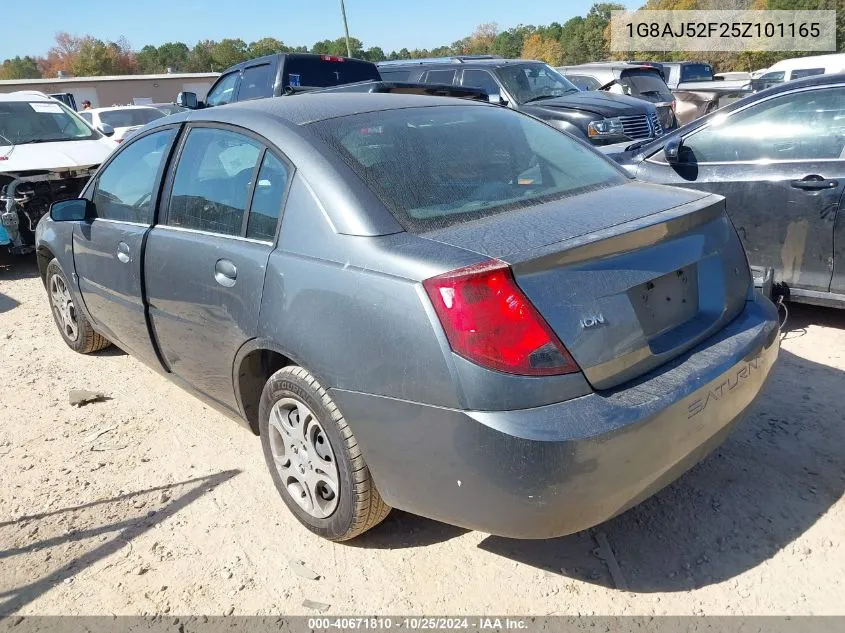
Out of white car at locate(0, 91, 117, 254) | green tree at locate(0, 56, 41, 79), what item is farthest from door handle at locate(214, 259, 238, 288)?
green tree at locate(0, 56, 41, 79)

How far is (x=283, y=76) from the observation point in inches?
323

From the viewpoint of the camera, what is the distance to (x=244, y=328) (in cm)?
264

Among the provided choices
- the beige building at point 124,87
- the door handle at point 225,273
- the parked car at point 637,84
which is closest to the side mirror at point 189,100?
the door handle at point 225,273

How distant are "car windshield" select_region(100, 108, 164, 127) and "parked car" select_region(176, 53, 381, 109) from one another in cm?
711

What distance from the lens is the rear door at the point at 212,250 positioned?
2.62 meters

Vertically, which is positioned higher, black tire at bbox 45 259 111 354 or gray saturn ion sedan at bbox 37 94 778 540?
gray saturn ion sedan at bbox 37 94 778 540

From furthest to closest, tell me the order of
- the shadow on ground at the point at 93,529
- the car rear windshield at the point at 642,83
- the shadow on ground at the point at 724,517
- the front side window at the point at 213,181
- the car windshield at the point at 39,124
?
the car rear windshield at the point at 642,83 → the car windshield at the point at 39,124 → the front side window at the point at 213,181 → the shadow on ground at the point at 93,529 → the shadow on ground at the point at 724,517

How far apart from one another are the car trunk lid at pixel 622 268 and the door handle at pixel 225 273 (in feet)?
2.98

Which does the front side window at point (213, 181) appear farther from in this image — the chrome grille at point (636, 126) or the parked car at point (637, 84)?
the parked car at point (637, 84)

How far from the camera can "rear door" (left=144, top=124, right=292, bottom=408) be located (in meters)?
2.62

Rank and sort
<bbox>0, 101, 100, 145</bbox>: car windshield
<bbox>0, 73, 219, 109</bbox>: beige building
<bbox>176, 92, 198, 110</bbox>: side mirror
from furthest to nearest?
1. <bbox>0, 73, 219, 109</bbox>: beige building
2. <bbox>176, 92, 198, 110</bbox>: side mirror
3. <bbox>0, 101, 100, 145</bbox>: car windshield

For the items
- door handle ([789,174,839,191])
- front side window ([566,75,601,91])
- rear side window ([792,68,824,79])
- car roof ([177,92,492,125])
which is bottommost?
rear side window ([792,68,824,79])

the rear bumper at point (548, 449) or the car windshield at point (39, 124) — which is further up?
the car windshield at point (39, 124)

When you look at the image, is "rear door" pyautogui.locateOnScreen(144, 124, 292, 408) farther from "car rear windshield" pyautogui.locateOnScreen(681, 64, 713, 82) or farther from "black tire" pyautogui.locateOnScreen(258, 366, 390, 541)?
"car rear windshield" pyautogui.locateOnScreen(681, 64, 713, 82)
